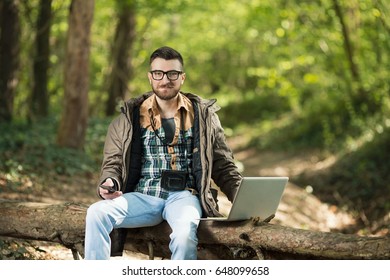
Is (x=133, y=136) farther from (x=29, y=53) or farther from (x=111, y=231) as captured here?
(x=29, y=53)

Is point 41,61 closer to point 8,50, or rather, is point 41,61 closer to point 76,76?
point 8,50

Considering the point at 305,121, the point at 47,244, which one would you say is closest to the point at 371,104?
the point at 305,121

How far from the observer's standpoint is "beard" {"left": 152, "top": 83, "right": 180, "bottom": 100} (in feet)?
17.4

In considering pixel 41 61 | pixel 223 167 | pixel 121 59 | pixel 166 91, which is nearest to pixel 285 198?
pixel 223 167

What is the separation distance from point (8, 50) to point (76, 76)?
8.24ft

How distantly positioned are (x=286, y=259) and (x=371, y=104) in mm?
11262

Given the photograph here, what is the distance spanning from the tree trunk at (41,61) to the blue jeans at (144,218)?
11760 millimetres

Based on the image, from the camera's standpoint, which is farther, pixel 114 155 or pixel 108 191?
pixel 114 155

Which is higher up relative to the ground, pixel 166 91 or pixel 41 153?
pixel 166 91

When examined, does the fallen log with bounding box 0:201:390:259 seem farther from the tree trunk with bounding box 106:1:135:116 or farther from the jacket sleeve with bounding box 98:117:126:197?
the tree trunk with bounding box 106:1:135:116

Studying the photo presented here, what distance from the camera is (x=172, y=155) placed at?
5344 mm

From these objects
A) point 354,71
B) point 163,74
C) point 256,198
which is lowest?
point 256,198

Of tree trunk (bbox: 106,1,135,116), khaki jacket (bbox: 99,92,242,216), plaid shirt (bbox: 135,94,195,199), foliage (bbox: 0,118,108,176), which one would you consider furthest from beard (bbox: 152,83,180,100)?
tree trunk (bbox: 106,1,135,116)

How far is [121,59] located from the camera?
18.3 meters
